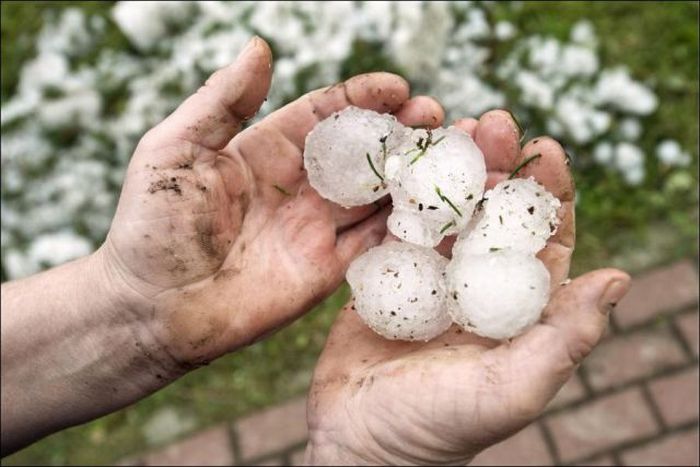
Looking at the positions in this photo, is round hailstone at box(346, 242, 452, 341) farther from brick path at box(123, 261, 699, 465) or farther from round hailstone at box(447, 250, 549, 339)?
brick path at box(123, 261, 699, 465)

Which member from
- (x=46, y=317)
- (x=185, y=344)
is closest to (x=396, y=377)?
(x=185, y=344)

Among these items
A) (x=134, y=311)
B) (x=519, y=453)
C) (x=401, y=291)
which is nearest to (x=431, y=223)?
(x=401, y=291)

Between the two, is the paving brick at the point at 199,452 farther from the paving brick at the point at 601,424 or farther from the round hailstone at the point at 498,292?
the round hailstone at the point at 498,292

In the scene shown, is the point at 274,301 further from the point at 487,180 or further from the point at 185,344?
the point at 487,180

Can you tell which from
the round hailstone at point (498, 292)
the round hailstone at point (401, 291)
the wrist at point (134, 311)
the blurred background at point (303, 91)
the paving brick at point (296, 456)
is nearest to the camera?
the round hailstone at point (498, 292)

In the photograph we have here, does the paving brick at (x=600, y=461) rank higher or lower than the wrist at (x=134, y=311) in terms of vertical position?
lower

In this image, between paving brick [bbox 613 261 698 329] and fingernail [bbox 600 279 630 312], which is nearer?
fingernail [bbox 600 279 630 312]

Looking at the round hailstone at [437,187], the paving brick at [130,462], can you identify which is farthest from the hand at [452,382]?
the paving brick at [130,462]

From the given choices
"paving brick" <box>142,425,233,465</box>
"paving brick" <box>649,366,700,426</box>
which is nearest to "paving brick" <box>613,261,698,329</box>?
"paving brick" <box>649,366,700,426</box>

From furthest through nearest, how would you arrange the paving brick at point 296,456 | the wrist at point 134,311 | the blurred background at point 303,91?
the blurred background at point 303,91, the paving brick at point 296,456, the wrist at point 134,311
